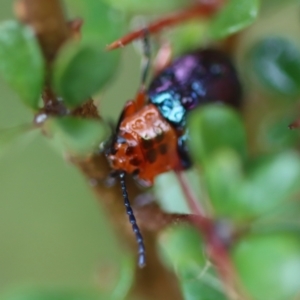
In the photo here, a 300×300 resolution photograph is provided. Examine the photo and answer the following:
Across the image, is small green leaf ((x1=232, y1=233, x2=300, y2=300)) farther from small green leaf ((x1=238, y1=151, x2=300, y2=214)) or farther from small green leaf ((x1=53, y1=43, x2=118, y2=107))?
small green leaf ((x1=53, y1=43, x2=118, y2=107))

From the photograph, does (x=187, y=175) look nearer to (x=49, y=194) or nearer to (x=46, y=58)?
(x=46, y=58)

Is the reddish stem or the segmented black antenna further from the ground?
the reddish stem

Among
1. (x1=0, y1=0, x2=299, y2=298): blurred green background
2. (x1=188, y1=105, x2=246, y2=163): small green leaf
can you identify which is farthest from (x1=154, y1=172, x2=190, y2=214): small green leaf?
(x1=0, y1=0, x2=299, y2=298): blurred green background

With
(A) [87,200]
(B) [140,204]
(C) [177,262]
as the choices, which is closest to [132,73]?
(A) [87,200]

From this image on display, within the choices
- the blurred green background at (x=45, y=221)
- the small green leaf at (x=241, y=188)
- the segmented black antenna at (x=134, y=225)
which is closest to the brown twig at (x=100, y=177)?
the segmented black antenna at (x=134, y=225)

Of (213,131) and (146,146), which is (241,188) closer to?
(213,131)
